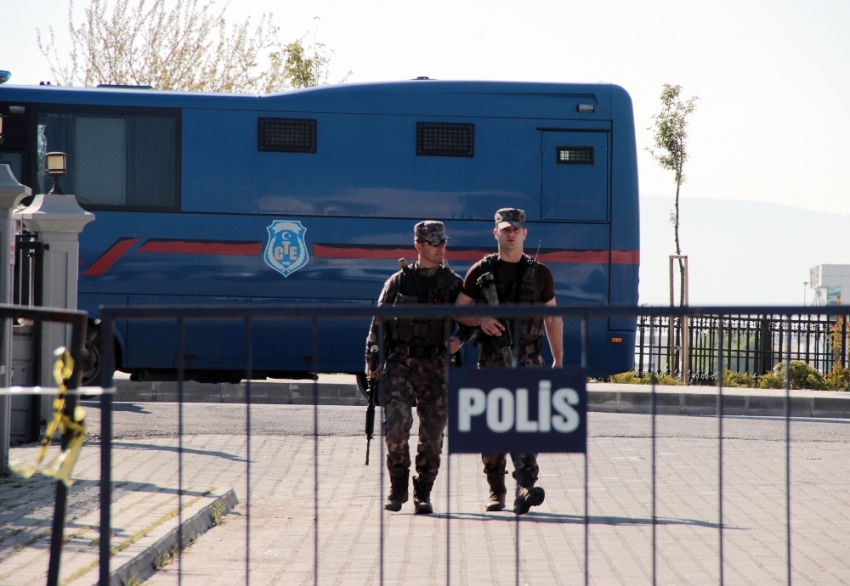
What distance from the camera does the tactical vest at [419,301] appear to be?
22.7 ft

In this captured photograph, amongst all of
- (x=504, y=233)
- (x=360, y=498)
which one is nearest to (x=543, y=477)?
(x=360, y=498)

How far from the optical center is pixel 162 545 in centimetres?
554

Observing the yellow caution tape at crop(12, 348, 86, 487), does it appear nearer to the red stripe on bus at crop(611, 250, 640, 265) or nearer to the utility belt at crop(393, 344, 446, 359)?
the utility belt at crop(393, 344, 446, 359)

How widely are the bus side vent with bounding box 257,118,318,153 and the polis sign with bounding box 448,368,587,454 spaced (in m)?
8.64

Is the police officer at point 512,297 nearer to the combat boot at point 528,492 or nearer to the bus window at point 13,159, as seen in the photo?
the combat boot at point 528,492

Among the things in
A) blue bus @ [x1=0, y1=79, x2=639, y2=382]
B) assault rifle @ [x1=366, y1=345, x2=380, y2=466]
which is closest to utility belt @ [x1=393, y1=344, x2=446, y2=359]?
assault rifle @ [x1=366, y1=345, x2=380, y2=466]

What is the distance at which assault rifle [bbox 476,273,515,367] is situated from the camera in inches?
270

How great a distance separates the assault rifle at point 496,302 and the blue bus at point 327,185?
5.16m

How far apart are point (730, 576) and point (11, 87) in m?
9.80

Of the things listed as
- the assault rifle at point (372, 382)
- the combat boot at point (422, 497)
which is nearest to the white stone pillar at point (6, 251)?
the assault rifle at point (372, 382)

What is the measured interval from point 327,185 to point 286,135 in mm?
743

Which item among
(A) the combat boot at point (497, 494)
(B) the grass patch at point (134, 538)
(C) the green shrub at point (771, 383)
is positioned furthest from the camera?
(C) the green shrub at point (771, 383)

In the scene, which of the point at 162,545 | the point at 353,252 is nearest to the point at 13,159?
the point at 353,252

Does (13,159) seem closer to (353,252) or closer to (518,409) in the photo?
(353,252)
